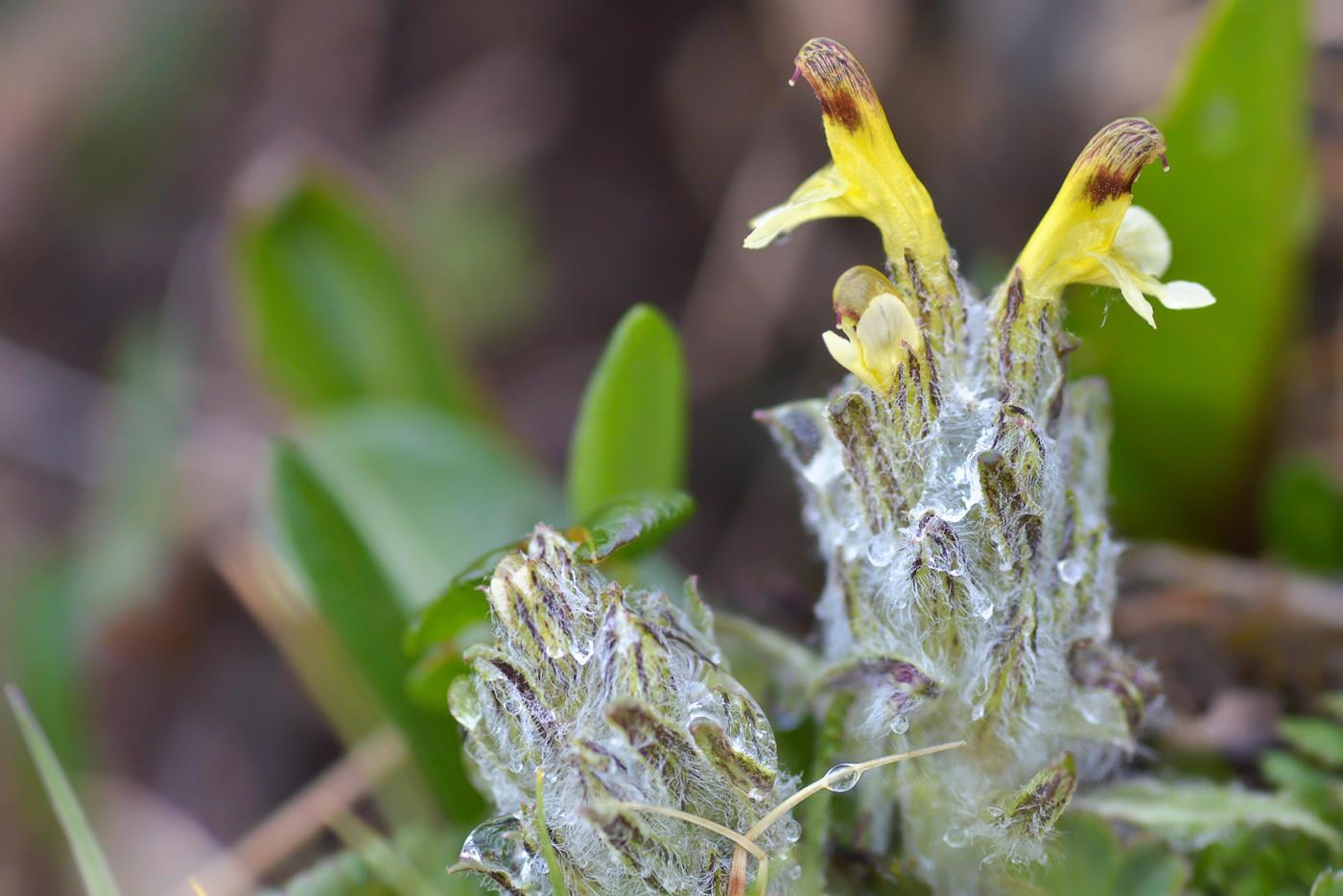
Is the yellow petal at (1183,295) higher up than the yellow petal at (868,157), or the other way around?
the yellow petal at (868,157)

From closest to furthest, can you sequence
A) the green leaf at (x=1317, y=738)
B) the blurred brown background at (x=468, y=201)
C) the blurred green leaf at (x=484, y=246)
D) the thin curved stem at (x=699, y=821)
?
the thin curved stem at (x=699, y=821)
the green leaf at (x=1317, y=738)
the blurred brown background at (x=468, y=201)
the blurred green leaf at (x=484, y=246)

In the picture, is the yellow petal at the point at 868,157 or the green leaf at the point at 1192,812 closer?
the yellow petal at the point at 868,157

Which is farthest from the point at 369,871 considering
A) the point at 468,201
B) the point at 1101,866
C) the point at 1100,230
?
the point at 468,201

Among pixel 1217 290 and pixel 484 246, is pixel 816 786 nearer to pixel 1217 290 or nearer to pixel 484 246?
pixel 1217 290

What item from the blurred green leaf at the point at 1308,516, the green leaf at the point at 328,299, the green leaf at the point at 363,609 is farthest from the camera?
the green leaf at the point at 328,299

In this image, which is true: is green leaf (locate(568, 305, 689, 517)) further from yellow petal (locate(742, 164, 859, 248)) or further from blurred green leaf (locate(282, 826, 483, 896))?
blurred green leaf (locate(282, 826, 483, 896))

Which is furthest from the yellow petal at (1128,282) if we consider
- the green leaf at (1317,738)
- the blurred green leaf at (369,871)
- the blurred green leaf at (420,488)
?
the blurred green leaf at (420,488)

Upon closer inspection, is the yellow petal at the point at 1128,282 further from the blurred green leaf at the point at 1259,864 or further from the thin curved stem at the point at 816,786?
the blurred green leaf at the point at 1259,864

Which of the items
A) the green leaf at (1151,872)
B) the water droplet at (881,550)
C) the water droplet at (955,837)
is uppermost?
the water droplet at (881,550)

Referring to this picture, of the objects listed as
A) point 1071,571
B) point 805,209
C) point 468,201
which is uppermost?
point 468,201
